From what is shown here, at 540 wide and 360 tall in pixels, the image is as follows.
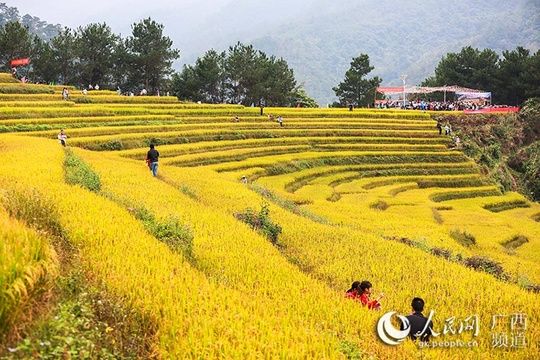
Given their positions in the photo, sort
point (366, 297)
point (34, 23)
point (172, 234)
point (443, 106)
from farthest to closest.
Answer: point (34, 23) < point (443, 106) < point (172, 234) < point (366, 297)

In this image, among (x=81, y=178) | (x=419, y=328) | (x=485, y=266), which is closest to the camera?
(x=419, y=328)

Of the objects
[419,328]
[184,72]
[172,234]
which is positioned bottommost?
[419,328]

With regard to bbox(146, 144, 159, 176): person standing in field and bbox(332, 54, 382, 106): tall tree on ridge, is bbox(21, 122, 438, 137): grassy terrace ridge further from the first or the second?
bbox(332, 54, 382, 106): tall tree on ridge

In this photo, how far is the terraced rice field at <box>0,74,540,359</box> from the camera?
17.2 ft

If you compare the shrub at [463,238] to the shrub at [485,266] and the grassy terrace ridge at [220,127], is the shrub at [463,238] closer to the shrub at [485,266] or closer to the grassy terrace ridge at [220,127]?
the shrub at [485,266]

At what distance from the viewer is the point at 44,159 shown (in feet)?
50.0

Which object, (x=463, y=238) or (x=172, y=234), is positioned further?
(x=463, y=238)

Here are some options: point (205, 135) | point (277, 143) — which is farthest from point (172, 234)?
Result: point (277, 143)

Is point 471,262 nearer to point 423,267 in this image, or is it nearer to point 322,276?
point 423,267

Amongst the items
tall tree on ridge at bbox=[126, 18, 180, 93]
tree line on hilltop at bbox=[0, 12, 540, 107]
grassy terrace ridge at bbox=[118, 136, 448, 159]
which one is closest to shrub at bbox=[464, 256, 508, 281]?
grassy terrace ridge at bbox=[118, 136, 448, 159]

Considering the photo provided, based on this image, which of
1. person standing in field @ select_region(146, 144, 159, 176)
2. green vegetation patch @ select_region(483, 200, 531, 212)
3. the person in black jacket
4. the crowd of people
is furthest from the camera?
the crowd of people

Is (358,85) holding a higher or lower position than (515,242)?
higher

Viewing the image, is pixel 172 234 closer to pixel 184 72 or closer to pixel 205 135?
pixel 205 135

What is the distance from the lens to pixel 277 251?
977 centimetres
